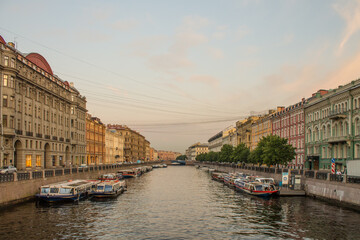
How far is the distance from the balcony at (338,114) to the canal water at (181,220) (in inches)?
868

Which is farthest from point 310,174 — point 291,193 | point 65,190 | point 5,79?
point 5,79

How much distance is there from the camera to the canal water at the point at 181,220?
2936 cm

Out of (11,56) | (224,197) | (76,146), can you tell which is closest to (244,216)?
(224,197)

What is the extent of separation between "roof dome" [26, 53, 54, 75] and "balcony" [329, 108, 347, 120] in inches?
2417

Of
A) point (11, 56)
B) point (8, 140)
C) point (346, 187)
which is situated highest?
point (11, 56)

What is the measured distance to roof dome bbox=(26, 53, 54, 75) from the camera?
74.0 metres

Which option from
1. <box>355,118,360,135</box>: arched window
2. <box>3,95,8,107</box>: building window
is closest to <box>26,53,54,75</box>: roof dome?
<box>3,95,8,107</box>: building window

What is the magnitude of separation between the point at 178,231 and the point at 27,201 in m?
22.3

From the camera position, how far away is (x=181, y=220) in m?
35.7

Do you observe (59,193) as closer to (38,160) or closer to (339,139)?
(38,160)

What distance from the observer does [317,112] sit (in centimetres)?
7450

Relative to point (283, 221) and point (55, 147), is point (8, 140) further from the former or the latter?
point (283, 221)

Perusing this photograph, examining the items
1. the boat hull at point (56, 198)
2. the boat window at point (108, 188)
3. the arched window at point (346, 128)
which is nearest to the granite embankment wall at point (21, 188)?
the boat hull at point (56, 198)

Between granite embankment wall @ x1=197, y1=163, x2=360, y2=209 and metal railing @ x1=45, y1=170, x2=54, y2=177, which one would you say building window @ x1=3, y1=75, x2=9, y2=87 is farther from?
granite embankment wall @ x1=197, y1=163, x2=360, y2=209
